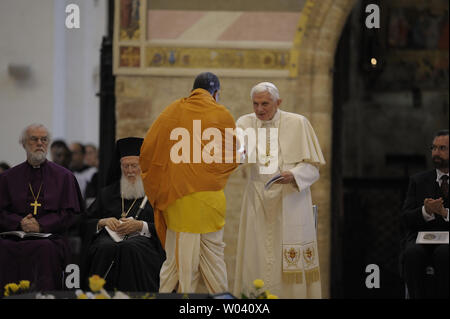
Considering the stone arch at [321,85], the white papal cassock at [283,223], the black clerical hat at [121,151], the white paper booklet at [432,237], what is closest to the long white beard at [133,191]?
the black clerical hat at [121,151]

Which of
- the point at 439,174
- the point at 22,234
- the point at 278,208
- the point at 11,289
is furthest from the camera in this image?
the point at 439,174

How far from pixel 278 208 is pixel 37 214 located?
2.21m

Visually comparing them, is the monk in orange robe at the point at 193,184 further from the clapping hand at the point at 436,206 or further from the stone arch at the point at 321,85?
the stone arch at the point at 321,85

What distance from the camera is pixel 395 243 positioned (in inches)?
591

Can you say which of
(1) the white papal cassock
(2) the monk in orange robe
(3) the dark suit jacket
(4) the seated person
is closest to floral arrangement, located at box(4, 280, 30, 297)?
(2) the monk in orange robe

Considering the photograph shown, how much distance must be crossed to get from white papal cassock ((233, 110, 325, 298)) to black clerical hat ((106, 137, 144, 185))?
3.82 ft

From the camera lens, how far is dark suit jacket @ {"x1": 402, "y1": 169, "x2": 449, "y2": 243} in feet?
25.2

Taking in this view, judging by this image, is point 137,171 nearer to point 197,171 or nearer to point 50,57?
point 197,171

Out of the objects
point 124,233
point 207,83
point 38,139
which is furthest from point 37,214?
point 207,83

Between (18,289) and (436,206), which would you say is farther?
(436,206)

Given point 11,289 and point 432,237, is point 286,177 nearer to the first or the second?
point 432,237

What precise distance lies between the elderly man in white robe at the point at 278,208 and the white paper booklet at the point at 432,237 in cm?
88

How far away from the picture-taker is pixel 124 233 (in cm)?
795

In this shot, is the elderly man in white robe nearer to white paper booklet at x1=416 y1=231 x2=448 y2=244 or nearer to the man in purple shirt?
white paper booklet at x1=416 y1=231 x2=448 y2=244
